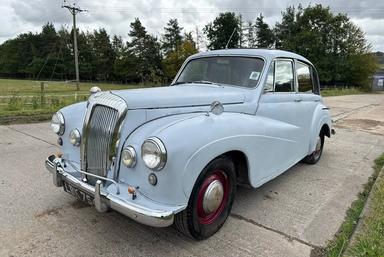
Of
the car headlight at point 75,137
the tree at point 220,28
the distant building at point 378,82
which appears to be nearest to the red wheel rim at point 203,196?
the car headlight at point 75,137

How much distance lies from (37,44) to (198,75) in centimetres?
9604

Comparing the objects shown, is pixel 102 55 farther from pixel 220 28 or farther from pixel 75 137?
pixel 75 137

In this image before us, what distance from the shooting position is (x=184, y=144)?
260 cm

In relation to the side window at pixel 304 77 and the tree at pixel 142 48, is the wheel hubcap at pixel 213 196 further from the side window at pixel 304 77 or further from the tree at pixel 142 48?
the tree at pixel 142 48

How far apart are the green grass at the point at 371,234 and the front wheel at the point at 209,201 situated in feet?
3.95

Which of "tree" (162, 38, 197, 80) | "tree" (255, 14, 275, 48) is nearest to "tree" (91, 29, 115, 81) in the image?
"tree" (162, 38, 197, 80)

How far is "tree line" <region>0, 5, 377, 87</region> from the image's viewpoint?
53.9 meters

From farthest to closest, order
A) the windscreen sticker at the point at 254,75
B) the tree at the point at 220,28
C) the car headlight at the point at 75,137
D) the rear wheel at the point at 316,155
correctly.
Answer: the tree at the point at 220,28
the rear wheel at the point at 316,155
the windscreen sticker at the point at 254,75
the car headlight at the point at 75,137

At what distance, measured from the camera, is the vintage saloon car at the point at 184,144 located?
2.59 meters

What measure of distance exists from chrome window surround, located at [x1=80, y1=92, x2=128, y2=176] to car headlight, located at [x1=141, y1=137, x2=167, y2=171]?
1.21 ft

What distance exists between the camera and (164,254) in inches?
113

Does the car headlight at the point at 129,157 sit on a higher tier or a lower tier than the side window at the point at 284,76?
lower

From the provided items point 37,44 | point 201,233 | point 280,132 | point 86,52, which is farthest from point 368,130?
point 37,44

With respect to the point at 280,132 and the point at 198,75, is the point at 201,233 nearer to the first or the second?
the point at 280,132
